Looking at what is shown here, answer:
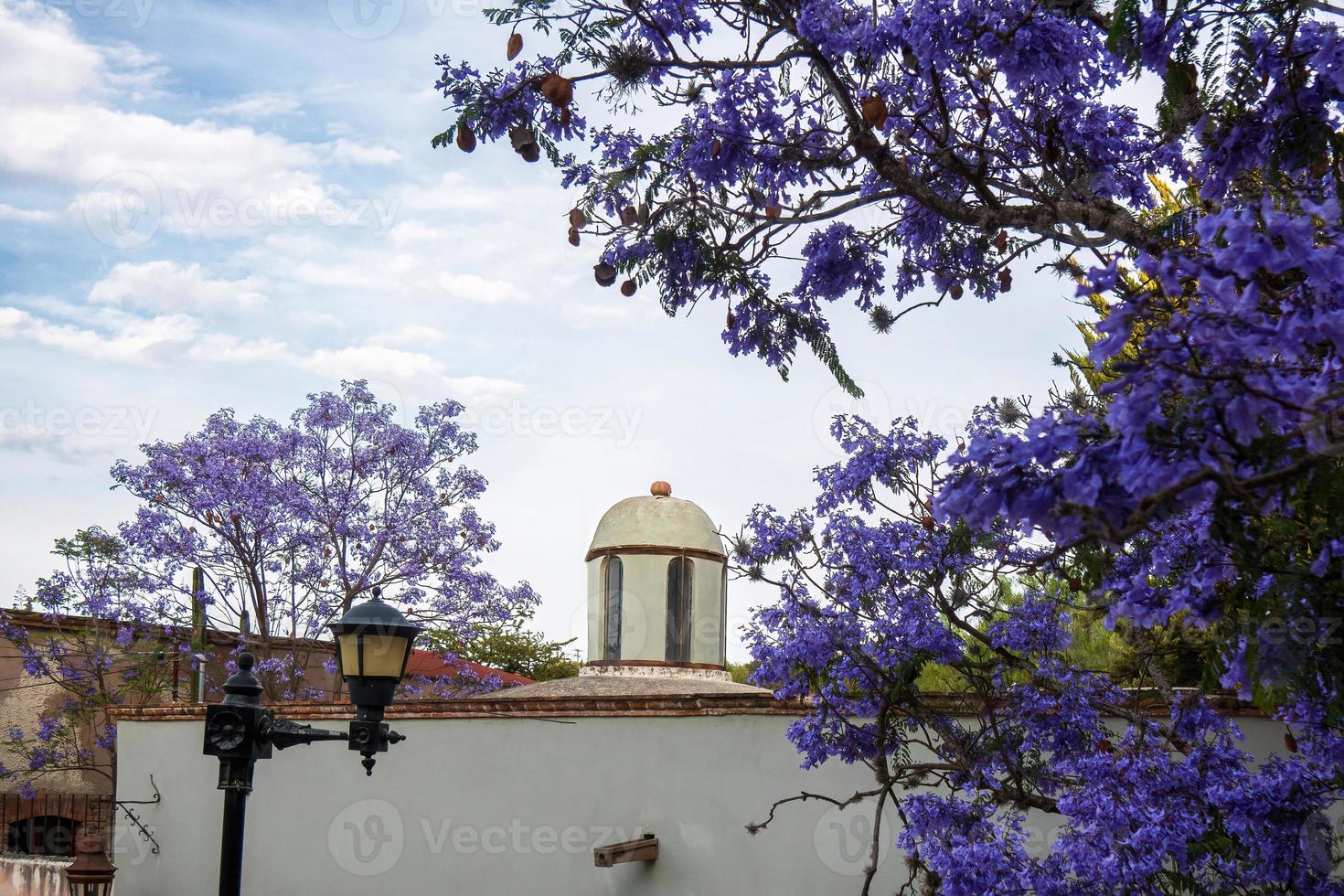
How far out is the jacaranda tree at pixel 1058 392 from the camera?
117 inches

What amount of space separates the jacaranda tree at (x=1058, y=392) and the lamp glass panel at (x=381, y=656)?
2126 millimetres

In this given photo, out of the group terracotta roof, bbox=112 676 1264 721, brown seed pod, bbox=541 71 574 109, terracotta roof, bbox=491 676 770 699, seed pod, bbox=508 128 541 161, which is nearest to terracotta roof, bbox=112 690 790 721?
terracotta roof, bbox=112 676 1264 721

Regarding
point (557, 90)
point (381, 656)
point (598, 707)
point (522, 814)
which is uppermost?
point (557, 90)

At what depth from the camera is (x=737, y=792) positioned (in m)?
9.61

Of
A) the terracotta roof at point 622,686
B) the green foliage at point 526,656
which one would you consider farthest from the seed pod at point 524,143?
the green foliage at point 526,656

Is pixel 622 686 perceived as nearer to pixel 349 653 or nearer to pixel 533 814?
pixel 533 814

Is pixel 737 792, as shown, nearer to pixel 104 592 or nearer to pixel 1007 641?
pixel 1007 641

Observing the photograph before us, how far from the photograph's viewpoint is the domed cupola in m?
16.5

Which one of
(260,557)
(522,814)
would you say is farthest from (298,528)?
(522,814)

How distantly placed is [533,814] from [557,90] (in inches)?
261

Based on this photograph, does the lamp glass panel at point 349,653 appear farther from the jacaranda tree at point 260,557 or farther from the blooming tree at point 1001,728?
the jacaranda tree at point 260,557

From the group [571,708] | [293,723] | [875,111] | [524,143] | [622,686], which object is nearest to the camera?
[875,111]

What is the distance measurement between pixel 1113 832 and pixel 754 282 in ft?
11.2

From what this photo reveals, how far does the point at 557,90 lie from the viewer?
601 cm
